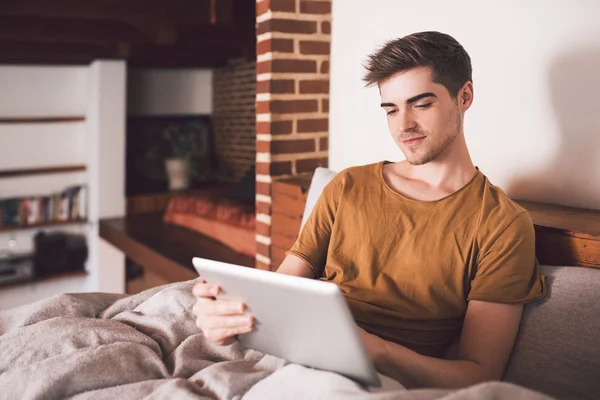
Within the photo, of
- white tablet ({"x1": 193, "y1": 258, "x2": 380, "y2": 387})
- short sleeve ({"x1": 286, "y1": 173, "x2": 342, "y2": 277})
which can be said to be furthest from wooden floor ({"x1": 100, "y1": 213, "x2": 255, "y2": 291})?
white tablet ({"x1": 193, "y1": 258, "x2": 380, "y2": 387})

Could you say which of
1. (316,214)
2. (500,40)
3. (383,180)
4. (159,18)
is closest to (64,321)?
(316,214)

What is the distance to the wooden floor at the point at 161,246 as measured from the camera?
153 inches

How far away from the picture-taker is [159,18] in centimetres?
403

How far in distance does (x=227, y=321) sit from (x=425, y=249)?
0.50 meters

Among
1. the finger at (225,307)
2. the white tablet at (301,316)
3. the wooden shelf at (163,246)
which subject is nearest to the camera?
the white tablet at (301,316)

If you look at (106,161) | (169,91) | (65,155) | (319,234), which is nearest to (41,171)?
(65,155)

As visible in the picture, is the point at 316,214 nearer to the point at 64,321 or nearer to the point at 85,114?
the point at 64,321

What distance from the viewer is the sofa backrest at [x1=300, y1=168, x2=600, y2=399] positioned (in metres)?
1.22

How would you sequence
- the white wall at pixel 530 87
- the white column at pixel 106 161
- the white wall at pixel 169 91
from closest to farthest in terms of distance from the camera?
1. the white wall at pixel 530 87
2. the white column at pixel 106 161
3. the white wall at pixel 169 91

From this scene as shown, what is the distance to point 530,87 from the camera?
189 cm

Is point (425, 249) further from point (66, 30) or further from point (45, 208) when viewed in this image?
point (45, 208)

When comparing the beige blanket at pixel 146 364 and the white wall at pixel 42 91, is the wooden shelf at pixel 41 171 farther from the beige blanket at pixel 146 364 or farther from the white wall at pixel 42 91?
the beige blanket at pixel 146 364

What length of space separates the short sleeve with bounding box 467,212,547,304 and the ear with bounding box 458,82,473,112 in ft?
1.07

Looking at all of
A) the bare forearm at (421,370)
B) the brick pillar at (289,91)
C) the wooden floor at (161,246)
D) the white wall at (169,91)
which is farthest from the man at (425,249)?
the white wall at (169,91)
